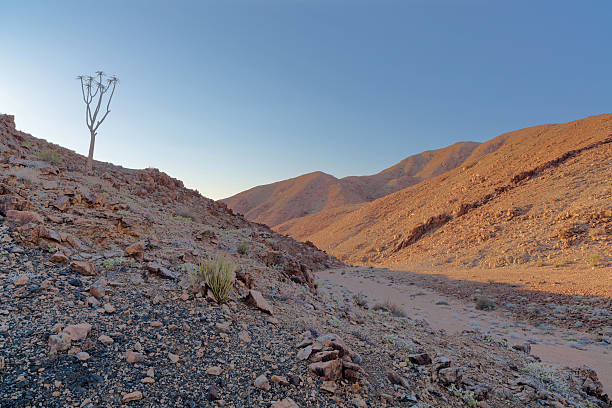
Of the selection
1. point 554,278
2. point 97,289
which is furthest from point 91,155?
point 554,278

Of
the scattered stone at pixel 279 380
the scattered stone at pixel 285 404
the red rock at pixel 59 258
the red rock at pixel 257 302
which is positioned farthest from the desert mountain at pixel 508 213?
the red rock at pixel 59 258

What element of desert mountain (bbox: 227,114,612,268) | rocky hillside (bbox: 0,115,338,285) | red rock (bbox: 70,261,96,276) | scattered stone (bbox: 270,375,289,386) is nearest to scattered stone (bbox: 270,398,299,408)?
scattered stone (bbox: 270,375,289,386)

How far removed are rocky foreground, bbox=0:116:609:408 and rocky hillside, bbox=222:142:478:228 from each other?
4731 centimetres

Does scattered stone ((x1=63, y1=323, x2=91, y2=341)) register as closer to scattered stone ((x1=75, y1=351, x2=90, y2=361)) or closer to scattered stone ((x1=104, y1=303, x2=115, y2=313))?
scattered stone ((x1=75, y1=351, x2=90, y2=361))

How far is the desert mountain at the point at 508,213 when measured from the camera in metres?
16.9

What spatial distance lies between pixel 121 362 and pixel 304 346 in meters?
1.72

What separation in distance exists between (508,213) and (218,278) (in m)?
22.9

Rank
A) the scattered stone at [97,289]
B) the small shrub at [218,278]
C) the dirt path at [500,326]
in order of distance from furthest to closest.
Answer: the dirt path at [500,326]
the small shrub at [218,278]
the scattered stone at [97,289]

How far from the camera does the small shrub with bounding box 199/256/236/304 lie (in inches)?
163

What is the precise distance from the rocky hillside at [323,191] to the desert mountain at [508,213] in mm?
24358

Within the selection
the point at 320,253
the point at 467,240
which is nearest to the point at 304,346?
the point at 320,253

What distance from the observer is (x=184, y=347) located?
300cm

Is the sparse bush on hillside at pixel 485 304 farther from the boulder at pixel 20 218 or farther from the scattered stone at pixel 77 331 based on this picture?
the boulder at pixel 20 218

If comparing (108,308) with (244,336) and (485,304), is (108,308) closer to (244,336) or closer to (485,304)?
(244,336)
